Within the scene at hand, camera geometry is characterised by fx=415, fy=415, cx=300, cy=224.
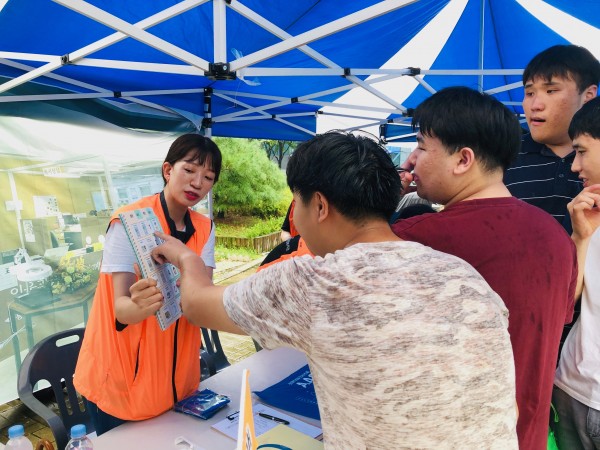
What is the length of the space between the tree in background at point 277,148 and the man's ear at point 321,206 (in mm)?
11503

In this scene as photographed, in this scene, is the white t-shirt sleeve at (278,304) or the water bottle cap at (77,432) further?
the water bottle cap at (77,432)

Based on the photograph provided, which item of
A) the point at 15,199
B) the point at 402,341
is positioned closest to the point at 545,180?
the point at 402,341

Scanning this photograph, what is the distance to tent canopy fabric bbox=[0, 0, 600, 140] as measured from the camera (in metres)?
2.14

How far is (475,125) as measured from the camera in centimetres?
91

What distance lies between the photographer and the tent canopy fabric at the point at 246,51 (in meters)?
2.14

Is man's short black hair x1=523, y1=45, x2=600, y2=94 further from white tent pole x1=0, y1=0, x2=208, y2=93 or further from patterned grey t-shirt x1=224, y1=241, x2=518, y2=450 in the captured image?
white tent pole x1=0, y1=0, x2=208, y2=93

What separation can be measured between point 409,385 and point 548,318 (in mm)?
415

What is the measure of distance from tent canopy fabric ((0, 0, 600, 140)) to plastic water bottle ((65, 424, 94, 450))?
4.84 feet

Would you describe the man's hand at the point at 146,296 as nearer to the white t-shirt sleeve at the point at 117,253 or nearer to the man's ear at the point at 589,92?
the white t-shirt sleeve at the point at 117,253

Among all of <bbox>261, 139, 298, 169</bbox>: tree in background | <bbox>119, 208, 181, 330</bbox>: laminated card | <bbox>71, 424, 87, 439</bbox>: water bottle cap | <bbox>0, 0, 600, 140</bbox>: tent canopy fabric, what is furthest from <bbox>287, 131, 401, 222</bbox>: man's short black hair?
<bbox>261, 139, 298, 169</bbox>: tree in background

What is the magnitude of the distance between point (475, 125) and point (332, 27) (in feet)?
3.94

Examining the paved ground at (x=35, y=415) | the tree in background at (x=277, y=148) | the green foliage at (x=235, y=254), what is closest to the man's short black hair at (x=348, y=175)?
the paved ground at (x=35, y=415)

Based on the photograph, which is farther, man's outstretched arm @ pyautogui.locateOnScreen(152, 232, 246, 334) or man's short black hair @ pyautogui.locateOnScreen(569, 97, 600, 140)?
man's short black hair @ pyautogui.locateOnScreen(569, 97, 600, 140)

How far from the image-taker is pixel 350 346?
0.65 metres
